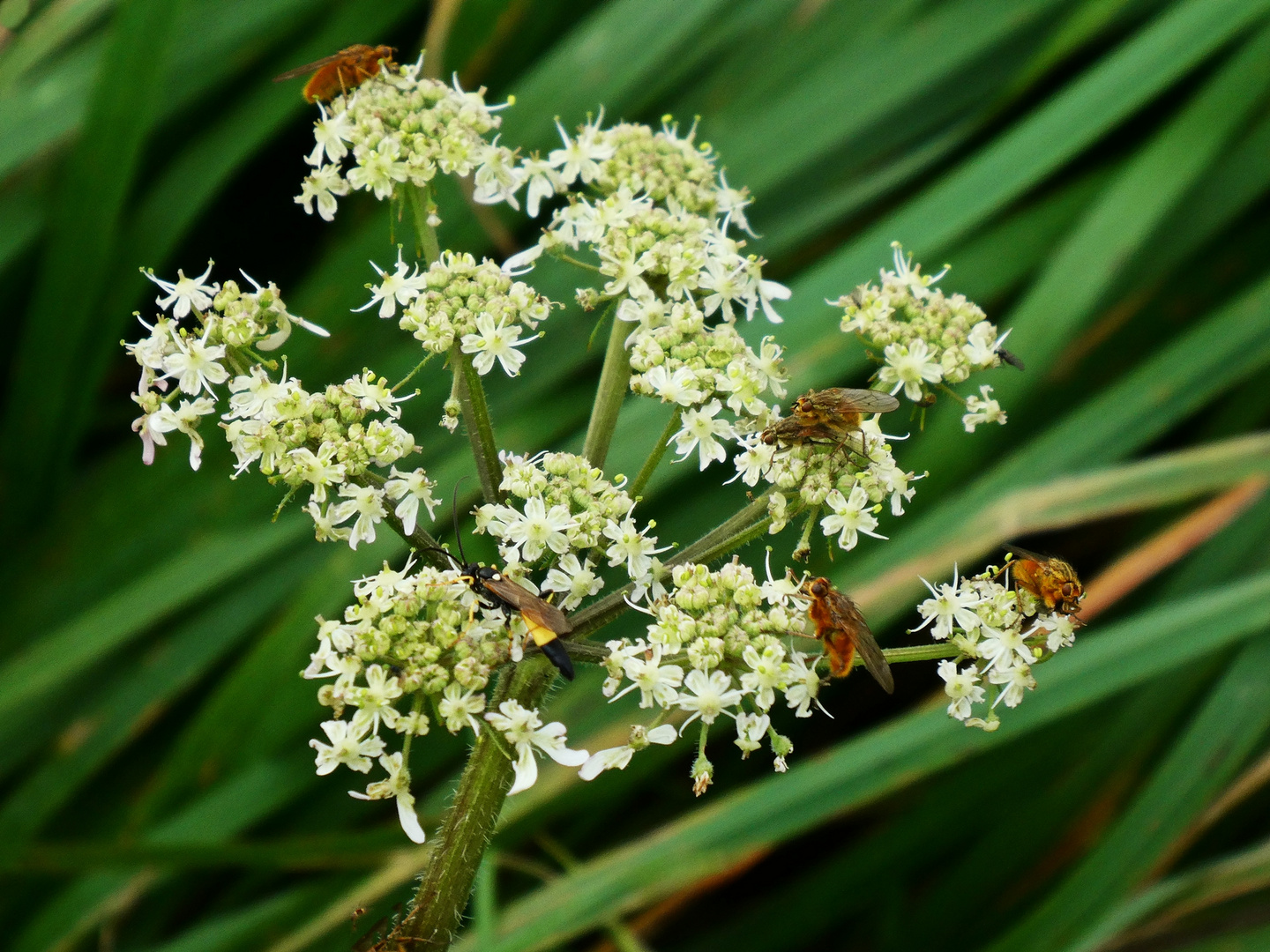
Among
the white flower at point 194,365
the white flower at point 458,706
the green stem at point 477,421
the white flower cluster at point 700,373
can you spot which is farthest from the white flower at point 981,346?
Result: the white flower at point 194,365

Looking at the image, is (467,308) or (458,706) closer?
(458,706)

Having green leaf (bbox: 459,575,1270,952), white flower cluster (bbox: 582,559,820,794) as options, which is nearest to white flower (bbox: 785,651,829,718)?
white flower cluster (bbox: 582,559,820,794)

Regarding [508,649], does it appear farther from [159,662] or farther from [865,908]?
[865,908]

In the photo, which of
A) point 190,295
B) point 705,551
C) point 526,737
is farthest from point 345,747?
point 190,295

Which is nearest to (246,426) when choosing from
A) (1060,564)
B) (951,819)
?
(1060,564)

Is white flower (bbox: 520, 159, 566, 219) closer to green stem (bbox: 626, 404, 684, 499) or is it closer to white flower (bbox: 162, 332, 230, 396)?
green stem (bbox: 626, 404, 684, 499)

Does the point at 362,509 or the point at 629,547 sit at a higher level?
the point at 362,509

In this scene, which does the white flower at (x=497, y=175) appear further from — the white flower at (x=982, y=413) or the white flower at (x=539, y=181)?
the white flower at (x=982, y=413)

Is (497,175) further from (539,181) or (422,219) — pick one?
(422,219)
